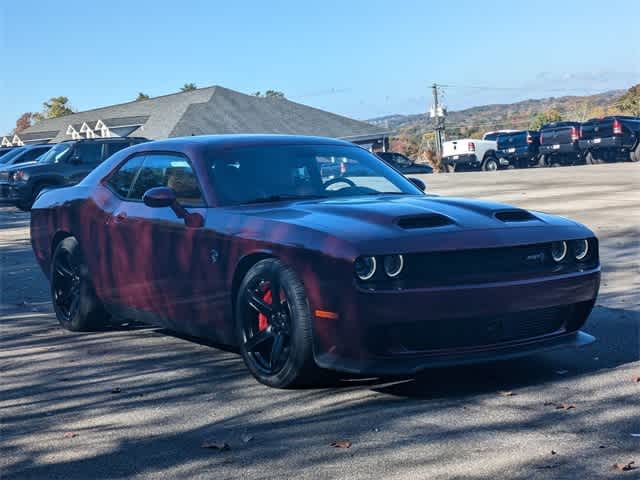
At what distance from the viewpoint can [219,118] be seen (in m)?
60.3

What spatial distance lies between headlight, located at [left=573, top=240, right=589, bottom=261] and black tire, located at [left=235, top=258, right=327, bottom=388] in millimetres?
1605

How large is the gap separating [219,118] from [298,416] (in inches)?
2207

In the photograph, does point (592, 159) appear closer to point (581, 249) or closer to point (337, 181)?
point (337, 181)

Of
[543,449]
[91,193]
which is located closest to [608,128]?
[91,193]

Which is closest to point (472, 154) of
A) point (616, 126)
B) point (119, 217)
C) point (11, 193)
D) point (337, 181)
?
point (616, 126)

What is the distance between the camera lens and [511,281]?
17.8 ft

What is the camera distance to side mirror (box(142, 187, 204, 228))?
251 inches

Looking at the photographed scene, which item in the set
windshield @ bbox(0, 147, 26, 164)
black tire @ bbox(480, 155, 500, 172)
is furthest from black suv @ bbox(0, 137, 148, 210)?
black tire @ bbox(480, 155, 500, 172)

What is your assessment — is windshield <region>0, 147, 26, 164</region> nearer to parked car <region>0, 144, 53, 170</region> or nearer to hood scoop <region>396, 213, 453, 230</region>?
parked car <region>0, 144, 53, 170</region>

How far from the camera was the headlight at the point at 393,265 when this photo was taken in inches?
207

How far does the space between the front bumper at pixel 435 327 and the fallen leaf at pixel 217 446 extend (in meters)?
0.84

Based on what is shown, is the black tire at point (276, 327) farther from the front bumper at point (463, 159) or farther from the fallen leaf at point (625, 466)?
the front bumper at point (463, 159)

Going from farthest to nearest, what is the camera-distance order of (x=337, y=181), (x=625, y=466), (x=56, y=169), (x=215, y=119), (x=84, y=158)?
1. (x=215, y=119)
2. (x=56, y=169)
3. (x=84, y=158)
4. (x=337, y=181)
5. (x=625, y=466)

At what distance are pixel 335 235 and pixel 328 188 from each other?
1.39 m
